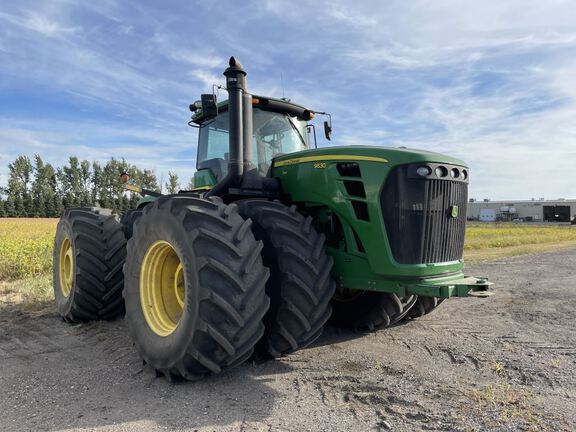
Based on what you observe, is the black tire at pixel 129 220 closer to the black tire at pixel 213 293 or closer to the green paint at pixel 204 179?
the green paint at pixel 204 179

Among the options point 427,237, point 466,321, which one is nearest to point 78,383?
point 427,237

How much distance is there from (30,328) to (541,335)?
20.2 ft

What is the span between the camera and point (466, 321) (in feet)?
18.2

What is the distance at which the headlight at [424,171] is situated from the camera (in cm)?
358

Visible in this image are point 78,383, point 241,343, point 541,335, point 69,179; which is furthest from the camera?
point 69,179

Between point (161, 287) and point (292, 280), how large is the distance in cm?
131

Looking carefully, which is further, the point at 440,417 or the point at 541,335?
the point at 541,335

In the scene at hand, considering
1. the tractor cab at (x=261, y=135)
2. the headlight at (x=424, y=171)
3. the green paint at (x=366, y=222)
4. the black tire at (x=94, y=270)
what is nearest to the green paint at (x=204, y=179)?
the tractor cab at (x=261, y=135)

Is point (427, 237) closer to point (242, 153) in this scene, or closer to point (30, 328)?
point (242, 153)

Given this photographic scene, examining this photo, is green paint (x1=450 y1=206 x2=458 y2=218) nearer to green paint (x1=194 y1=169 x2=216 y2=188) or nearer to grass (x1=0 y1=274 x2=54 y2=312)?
green paint (x1=194 y1=169 x2=216 y2=188)

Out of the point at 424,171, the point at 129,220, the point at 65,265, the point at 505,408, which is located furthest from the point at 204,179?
the point at 505,408

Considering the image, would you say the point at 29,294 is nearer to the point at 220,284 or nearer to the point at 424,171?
the point at 220,284

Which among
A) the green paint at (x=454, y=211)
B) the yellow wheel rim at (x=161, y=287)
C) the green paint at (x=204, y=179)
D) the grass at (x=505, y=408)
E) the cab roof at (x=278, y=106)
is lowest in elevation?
the grass at (x=505, y=408)

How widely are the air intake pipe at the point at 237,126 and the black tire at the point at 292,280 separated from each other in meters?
0.71
